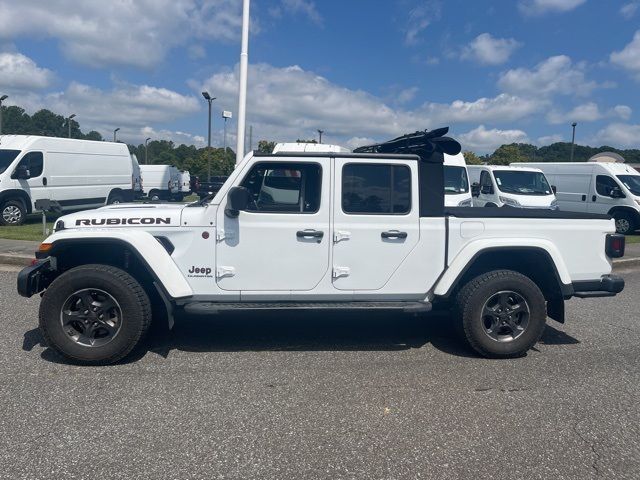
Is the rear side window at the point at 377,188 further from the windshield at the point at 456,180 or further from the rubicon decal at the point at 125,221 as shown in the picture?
the windshield at the point at 456,180

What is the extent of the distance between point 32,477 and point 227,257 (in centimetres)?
230

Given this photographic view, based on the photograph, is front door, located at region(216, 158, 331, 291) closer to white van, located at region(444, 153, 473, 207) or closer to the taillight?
the taillight

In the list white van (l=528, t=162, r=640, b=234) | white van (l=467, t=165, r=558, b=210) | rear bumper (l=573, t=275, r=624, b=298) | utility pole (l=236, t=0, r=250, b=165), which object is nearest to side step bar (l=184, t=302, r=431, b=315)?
rear bumper (l=573, t=275, r=624, b=298)

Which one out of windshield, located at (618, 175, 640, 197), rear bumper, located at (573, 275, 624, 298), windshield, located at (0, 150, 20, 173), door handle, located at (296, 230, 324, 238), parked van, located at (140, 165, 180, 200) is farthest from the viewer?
parked van, located at (140, 165, 180, 200)

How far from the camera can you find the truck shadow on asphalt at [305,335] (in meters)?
5.29

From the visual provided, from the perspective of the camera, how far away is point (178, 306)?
499 centimetres

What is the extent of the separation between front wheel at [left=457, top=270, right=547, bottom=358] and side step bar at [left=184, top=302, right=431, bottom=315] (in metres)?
0.42

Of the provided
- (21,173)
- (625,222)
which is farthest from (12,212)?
(625,222)

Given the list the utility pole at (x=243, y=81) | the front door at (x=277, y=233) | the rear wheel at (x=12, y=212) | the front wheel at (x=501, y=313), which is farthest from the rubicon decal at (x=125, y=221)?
the rear wheel at (x=12, y=212)

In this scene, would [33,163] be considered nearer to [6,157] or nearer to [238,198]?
[6,157]

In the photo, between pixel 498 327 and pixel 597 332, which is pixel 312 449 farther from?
pixel 597 332

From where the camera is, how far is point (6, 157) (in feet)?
49.0

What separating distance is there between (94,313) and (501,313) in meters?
3.71

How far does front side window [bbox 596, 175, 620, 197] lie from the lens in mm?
16692
